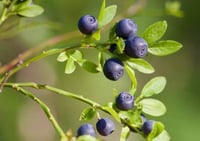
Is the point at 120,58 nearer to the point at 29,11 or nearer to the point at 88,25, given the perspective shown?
the point at 88,25

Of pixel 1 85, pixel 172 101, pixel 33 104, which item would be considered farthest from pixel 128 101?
pixel 172 101

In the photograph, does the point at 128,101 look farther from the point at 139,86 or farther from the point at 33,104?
the point at 139,86

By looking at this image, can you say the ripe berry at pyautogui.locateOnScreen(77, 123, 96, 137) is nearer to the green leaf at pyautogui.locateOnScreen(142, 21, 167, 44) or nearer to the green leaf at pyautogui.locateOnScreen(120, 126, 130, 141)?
the green leaf at pyautogui.locateOnScreen(120, 126, 130, 141)

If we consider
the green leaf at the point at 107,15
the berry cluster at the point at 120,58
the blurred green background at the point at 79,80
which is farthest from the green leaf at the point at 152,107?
the blurred green background at the point at 79,80

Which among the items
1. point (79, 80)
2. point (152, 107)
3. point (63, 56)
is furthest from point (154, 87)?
point (79, 80)

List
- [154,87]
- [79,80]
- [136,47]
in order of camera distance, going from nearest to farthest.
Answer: [136,47], [154,87], [79,80]
